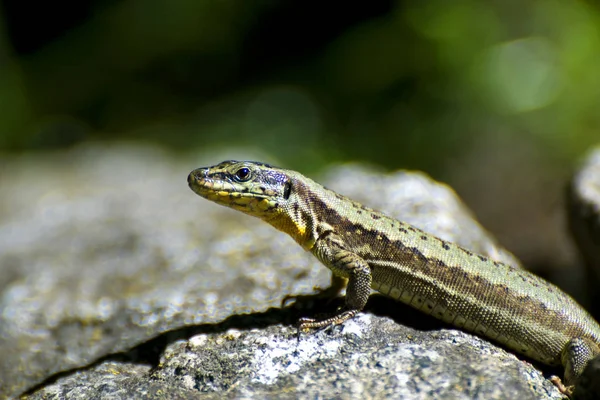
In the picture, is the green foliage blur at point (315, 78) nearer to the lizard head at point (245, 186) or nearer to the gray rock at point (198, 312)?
the gray rock at point (198, 312)

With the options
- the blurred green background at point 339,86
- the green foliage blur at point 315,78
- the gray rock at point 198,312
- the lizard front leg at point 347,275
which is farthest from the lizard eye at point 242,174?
the green foliage blur at point 315,78

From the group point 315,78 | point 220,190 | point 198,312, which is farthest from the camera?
point 315,78

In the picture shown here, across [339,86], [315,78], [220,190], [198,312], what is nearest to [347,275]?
[220,190]

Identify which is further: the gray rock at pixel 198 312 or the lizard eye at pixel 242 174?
the lizard eye at pixel 242 174

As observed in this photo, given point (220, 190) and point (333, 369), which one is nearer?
point (333, 369)

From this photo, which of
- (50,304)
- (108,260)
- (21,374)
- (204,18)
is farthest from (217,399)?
(204,18)

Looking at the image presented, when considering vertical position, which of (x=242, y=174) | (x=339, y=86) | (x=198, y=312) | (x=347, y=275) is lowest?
(x=198, y=312)

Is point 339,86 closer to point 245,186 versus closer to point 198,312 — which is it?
point 198,312

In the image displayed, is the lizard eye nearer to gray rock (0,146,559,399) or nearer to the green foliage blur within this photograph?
gray rock (0,146,559,399)
